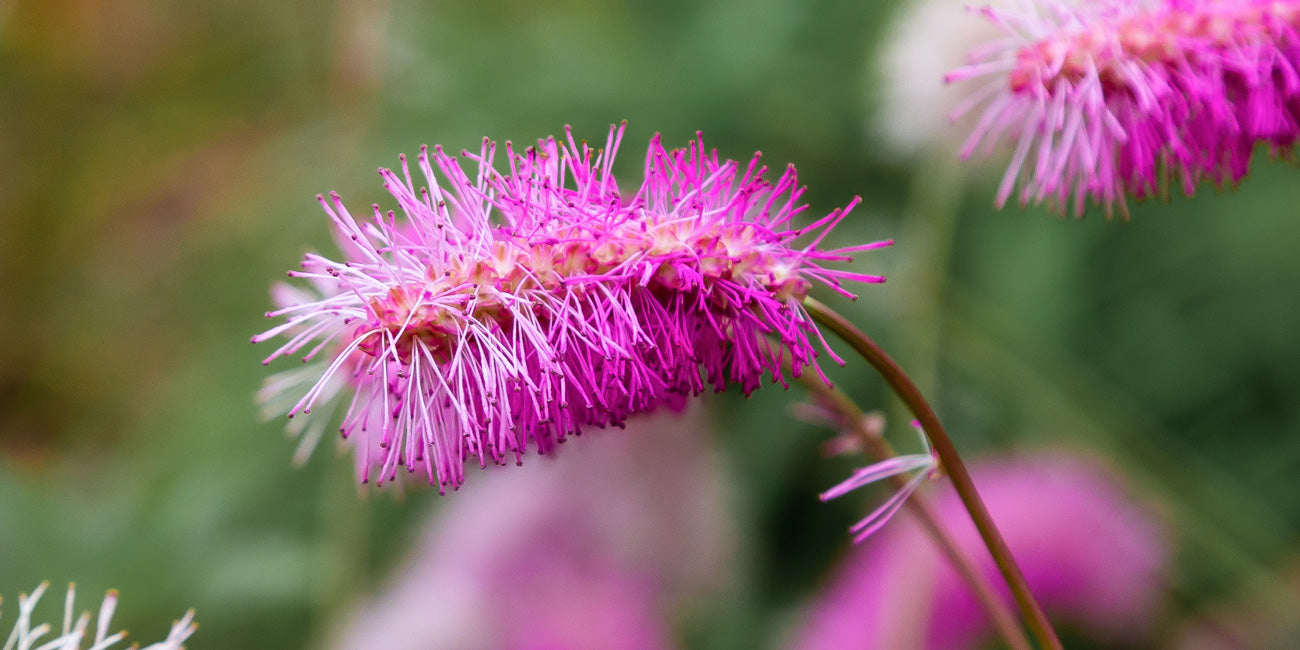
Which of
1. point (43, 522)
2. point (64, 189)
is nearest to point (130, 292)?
point (64, 189)

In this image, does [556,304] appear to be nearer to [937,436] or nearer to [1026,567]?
[937,436]

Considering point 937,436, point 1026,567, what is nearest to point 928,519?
point 937,436

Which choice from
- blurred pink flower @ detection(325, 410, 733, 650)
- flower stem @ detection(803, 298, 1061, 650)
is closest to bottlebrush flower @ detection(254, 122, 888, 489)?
flower stem @ detection(803, 298, 1061, 650)

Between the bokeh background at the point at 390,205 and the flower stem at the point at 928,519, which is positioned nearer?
the flower stem at the point at 928,519

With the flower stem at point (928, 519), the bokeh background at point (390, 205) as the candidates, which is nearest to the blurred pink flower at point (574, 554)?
the bokeh background at point (390, 205)

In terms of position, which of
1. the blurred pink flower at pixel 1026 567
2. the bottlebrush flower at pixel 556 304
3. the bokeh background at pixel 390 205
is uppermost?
the bokeh background at pixel 390 205

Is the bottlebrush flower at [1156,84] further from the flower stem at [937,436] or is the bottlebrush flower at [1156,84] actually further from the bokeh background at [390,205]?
the bokeh background at [390,205]
